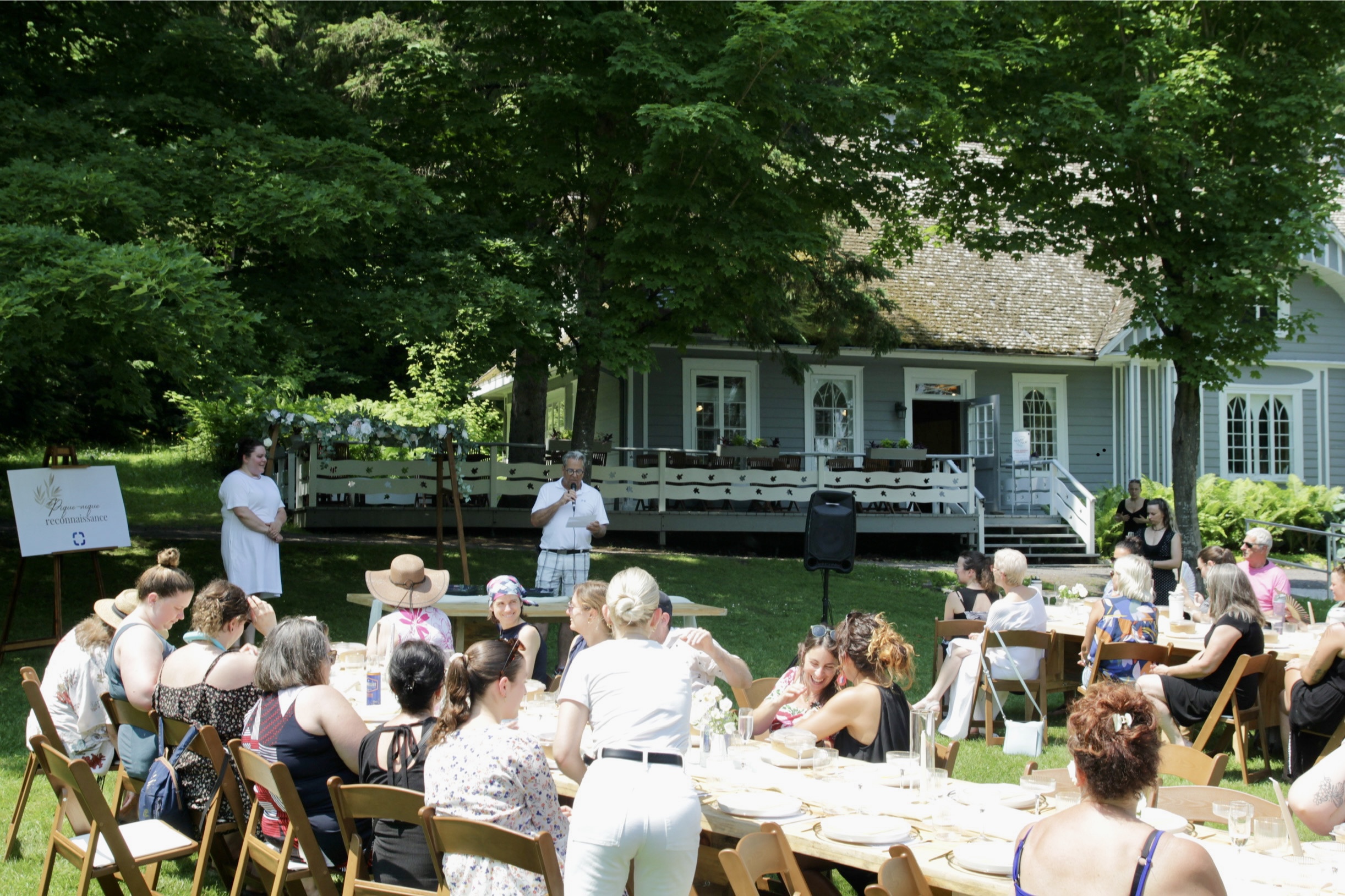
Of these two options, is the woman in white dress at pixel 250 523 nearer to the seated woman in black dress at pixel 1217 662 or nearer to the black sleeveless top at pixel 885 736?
the black sleeveless top at pixel 885 736

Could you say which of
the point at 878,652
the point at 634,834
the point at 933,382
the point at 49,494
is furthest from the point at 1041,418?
the point at 634,834

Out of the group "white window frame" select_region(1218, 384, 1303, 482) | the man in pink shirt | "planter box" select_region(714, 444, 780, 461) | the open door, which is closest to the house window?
"white window frame" select_region(1218, 384, 1303, 482)

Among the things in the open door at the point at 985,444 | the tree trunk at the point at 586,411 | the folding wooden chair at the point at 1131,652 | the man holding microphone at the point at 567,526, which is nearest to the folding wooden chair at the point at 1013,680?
the folding wooden chair at the point at 1131,652

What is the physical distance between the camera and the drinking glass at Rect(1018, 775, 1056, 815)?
395 centimetres

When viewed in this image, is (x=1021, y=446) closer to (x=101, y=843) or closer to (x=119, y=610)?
(x=119, y=610)

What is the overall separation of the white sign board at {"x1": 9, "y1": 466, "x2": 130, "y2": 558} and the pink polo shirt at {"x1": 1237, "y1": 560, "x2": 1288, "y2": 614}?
30.6 ft

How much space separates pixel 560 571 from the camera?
9.55 metres

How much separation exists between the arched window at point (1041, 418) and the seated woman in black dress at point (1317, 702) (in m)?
15.3

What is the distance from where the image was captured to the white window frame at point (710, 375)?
1984cm

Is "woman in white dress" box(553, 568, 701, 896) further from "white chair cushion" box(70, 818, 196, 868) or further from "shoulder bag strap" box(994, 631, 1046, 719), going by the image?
"shoulder bag strap" box(994, 631, 1046, 719)

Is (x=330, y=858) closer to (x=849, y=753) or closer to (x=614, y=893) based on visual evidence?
(x=614, y=893)

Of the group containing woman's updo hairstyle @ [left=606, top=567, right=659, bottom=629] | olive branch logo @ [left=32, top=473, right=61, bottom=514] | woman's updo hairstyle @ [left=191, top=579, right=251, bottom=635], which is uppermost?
olive branch logo @ [left=32, top=473, right=61, bottom=514]

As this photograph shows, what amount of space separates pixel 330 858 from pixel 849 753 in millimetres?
2255

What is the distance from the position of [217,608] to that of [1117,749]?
3.85 meters
